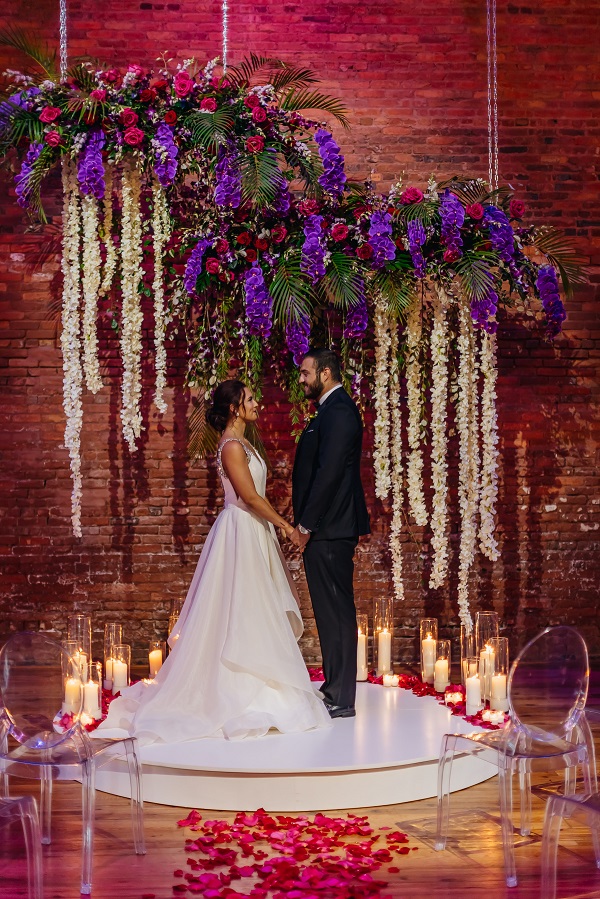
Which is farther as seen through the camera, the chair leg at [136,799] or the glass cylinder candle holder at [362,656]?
the glass cylinder candle holder at [362,656]

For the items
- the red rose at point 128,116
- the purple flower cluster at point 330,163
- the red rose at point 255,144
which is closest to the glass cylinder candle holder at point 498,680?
the purple flower cluster at point 330,163

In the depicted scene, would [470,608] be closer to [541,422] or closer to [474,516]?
[474,516]

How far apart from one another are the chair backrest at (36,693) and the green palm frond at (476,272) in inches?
122

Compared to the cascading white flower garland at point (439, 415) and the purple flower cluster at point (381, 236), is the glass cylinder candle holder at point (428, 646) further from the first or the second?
Result: the purple flower cluster at point (381, 236)

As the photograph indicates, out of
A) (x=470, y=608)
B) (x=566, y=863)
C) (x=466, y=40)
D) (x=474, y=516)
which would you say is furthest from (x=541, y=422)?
(x=566, y=863)

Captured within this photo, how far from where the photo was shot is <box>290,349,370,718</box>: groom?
4988 millimetres

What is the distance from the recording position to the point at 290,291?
5582 mm

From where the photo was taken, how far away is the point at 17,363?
6.90 m

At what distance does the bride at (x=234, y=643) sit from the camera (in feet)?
15.3

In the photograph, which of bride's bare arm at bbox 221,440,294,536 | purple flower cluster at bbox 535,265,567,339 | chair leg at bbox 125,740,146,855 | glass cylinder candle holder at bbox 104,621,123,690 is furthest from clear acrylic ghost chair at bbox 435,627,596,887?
purple flower cluster at bbox 535,265,567,339

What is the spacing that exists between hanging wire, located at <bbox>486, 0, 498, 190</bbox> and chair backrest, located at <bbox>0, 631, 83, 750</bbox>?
477 cm

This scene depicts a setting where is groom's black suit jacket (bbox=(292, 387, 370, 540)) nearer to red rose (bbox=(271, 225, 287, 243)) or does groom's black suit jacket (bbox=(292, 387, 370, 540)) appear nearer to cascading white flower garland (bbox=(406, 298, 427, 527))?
cascading white flower garland (bbox=(406, 298, 427, 527))

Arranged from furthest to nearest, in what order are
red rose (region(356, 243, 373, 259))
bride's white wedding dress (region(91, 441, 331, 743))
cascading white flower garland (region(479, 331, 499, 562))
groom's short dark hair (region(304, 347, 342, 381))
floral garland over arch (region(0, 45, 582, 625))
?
cascading white flower garland (region(479, 331, 499, 562))
red rose (region(356, 243, 373, 259))
floral garland over arch (region(0, 45, 582, 625))
groom's short dark hair (region(304, 347, 342, 381))
bride's white wedding dress (region(91, 441, 331, 743))

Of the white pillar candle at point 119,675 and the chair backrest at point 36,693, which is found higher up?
the chair backrest at point 36,693
